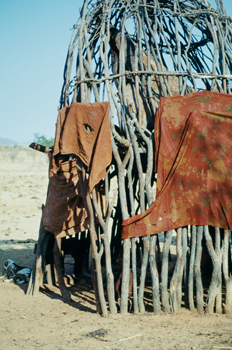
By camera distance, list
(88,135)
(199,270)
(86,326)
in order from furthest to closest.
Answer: (88,135) < (199,270) < (86,326)

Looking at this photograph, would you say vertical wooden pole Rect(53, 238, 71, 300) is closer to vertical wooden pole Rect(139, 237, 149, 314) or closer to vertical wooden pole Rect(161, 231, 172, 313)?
vertical wooden pole Rect(139, 237, 149, 314)

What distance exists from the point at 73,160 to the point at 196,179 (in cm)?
193

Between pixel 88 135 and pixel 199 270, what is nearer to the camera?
pixel 199 270

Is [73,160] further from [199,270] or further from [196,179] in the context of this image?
[199,270]

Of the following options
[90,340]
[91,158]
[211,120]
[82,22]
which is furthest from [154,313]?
[82,22]

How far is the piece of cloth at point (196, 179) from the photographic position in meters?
4.31

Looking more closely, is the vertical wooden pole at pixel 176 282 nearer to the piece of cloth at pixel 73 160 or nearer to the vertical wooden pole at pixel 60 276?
the piece of cloth at pixel 73 160

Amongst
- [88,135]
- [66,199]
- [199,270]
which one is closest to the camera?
[199,270]

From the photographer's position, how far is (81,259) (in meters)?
6.45

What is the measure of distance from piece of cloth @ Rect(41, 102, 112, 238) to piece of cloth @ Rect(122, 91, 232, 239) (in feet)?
2.71

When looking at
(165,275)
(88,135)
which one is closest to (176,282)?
(165,275)

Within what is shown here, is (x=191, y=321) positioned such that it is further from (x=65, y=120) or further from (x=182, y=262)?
(x=65, y=120)

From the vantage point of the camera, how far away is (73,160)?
17.3ft

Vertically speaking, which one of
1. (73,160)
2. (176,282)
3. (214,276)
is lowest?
(176,282)
